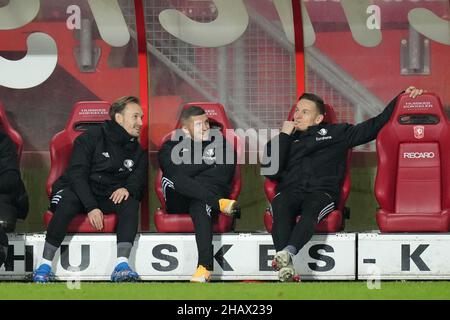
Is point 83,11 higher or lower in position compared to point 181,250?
higher

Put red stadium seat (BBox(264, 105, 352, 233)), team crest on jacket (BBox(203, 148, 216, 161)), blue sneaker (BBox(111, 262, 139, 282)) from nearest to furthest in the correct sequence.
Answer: blue sneaker (BBox(111, 262, 139, 282))
red stadium seat (BBox(264, 105, 352, 233))
team crest on jacket (BBox(203, 148, 216, 161))

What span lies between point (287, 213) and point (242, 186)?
126 cm

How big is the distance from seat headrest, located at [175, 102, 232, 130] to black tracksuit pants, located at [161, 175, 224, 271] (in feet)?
2.07

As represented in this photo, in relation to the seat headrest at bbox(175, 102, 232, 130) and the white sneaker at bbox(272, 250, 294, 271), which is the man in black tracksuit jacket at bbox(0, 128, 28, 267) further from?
the white sneaker at bbox(272, 250, 294, 271)

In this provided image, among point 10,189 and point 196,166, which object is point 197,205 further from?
point 10,189

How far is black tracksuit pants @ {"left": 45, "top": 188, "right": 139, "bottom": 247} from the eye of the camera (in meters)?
9.34

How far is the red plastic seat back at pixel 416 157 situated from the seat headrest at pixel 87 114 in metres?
2.11

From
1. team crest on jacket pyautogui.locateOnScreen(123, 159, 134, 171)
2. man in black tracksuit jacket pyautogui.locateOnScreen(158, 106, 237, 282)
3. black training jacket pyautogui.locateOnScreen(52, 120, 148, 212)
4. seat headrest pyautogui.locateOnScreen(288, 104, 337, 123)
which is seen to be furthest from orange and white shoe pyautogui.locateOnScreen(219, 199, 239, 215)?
seat headrest pyautogui.locateOnScreen(288, 104, 337, 123)

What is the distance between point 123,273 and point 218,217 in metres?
0.84

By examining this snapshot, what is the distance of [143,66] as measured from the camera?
10422mm

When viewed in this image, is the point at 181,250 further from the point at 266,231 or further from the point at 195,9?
the point at 195,9

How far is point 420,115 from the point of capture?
9883 mm

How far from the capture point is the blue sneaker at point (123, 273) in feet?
30.1

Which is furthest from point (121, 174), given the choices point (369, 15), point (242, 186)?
point (369, 15)
